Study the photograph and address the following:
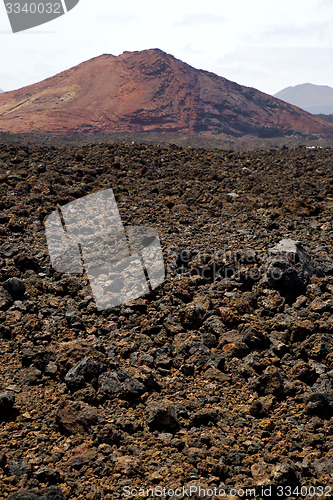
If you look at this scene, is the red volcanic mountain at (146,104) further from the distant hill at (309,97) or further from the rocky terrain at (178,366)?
the distant hill at (309,97)

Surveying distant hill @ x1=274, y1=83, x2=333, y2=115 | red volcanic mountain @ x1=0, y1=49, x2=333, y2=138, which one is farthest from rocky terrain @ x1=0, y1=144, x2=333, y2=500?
distant hill @ x1=274, y1=83, x2=333, y2=115

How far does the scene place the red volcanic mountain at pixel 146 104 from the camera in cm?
3700

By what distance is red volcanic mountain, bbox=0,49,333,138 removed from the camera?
3700 cm

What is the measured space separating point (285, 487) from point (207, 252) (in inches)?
119

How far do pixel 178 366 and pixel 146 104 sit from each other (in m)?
41.3

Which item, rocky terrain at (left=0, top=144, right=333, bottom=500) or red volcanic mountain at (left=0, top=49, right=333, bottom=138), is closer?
rocky terrain at (left=0, top=144, right=333, bottom=500)

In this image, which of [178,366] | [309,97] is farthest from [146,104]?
[309,97]

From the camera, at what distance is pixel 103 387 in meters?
2.73

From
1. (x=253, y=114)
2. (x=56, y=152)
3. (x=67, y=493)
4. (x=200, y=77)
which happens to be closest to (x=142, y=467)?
(x=67, y=493)

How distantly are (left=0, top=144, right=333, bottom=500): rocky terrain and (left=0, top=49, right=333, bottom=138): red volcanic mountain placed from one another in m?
30.9

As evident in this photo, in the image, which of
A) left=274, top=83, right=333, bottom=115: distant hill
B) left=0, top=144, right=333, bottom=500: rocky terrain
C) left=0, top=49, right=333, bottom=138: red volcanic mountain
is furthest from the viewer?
left=274, top=83, right=333, bottom=115: distant hill

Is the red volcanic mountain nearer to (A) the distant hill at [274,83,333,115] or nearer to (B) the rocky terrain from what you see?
(B) the rocky terrain

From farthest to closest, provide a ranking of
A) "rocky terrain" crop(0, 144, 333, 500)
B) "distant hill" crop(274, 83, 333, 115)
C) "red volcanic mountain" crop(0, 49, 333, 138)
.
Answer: "distant hill" crop(274, 83, 333, 115), "red volcanic mountain" crop(0, 49, 333, 138), "rocky terrain" crop(0, 144, 333, 500)

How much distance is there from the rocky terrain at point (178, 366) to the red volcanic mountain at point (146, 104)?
30925mm
